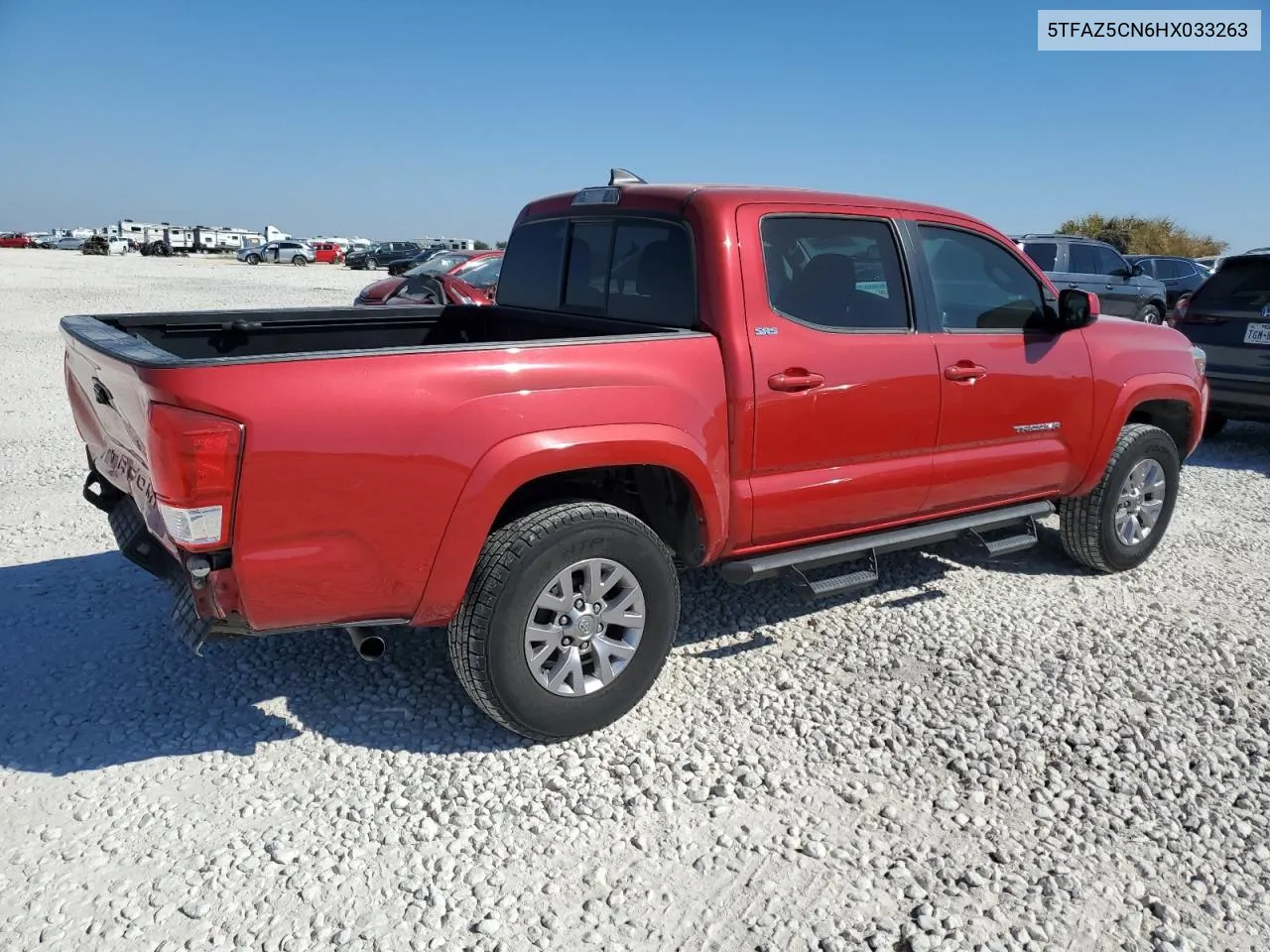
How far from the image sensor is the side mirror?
15.4ft

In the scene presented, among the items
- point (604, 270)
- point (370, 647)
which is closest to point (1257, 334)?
point (604, 270)

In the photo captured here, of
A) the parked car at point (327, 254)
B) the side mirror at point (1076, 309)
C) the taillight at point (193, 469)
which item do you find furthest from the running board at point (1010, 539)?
the parked car at point (327, 254)

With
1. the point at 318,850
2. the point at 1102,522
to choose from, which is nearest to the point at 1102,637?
the point at 1102,522

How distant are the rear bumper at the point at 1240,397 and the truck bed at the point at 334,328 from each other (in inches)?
251

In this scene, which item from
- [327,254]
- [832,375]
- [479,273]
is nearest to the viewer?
[832,375]

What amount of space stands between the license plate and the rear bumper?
1.01 feet

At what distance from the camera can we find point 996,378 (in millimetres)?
4504

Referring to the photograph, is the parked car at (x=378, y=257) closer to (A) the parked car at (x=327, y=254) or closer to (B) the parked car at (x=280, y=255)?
(B) the parked car at (x=280, y=255)

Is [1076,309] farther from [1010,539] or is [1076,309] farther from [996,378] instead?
[1010,539]

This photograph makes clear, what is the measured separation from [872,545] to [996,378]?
1.02 m

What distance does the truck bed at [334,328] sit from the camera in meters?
4.10

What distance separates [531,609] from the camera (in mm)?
3328

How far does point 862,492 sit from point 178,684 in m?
2.87

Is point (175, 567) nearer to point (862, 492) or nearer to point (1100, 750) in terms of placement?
point (862, 492)
